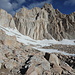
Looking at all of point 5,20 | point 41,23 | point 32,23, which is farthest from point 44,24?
point 5,20

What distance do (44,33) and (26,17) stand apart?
16.8 m

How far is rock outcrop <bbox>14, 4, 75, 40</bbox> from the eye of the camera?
7312 cm

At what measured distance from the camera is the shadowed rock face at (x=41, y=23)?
72125mm

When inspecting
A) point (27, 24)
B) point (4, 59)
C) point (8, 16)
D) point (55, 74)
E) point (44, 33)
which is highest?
point (8, 16)

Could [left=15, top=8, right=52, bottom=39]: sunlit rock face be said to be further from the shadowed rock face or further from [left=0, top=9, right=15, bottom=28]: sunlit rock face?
[left=0, top=9, right=15, bottom=28]: sunlit rock face

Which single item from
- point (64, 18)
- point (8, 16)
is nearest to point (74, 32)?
point (64, 18)

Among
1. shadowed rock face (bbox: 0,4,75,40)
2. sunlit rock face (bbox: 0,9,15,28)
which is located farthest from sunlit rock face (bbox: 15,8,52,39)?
sunlit rock face (bbox: 0,9,15,28)

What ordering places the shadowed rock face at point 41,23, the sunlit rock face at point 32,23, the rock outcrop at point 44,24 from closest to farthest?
the shadowed rock face at point 41,23 < the sunlit rock face at point 32,23 < the rock outcrop at point 44,24

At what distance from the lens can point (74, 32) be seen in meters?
75.2

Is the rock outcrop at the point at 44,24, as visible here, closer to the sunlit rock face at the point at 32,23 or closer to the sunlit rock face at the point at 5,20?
the sunlit rock face at the point at 32,23

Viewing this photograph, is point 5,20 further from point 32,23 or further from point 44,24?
point 44,24

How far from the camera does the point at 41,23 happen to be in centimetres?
7819

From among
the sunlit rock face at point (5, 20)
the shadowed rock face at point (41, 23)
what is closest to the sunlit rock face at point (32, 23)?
the shadowed rock face at point (41, 23)

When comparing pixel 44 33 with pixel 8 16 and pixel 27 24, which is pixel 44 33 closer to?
pixel 27 24
